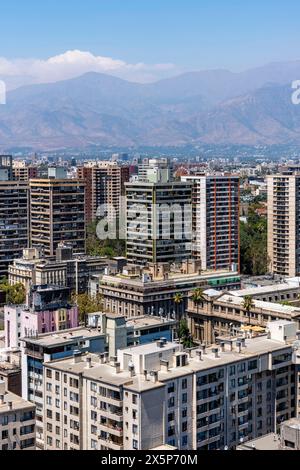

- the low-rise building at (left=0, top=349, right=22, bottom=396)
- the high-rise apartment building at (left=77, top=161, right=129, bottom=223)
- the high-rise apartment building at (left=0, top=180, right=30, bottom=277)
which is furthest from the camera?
the high-rise apartment building at (left=77, top=161, right=129, bottom=223)

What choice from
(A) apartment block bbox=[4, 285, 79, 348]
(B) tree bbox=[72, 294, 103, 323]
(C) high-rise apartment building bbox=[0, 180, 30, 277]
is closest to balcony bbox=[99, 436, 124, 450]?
(A) apartment block bbox=[4, 285, 79, 348]

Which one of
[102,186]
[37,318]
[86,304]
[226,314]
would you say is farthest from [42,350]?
[102,186]

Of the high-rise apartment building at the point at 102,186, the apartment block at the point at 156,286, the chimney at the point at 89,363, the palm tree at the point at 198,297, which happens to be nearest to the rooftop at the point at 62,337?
the chimney at the point at 89,363

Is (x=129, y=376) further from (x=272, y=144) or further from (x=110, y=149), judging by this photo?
(x=272, y=144)

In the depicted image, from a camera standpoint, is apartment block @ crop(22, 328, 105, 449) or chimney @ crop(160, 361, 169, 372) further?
apartment block @ crop(22, 328, 105, 449)

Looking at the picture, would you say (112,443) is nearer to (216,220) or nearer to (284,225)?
(216,220)

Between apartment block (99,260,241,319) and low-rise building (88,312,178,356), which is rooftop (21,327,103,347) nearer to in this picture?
low-rise building (88,312,178,356)
